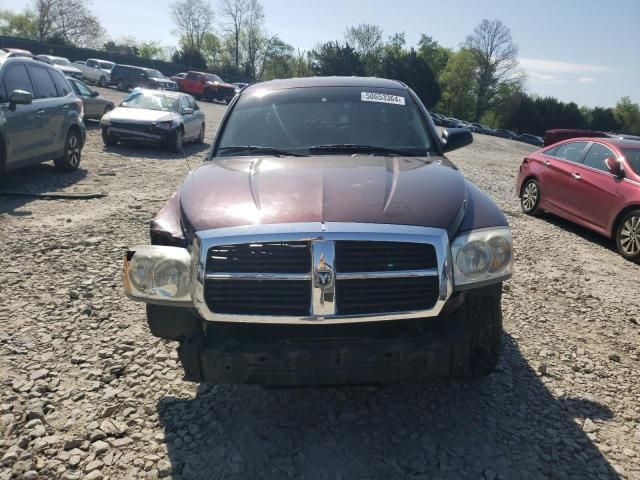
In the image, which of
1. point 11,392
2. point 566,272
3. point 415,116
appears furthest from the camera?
point 566,272

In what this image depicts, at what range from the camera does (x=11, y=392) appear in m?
3.05

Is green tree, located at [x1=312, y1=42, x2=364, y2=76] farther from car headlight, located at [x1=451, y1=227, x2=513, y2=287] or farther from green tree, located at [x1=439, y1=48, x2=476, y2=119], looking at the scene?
car headlight, located at [x1=451, y1=227, x2=513, y2=287]

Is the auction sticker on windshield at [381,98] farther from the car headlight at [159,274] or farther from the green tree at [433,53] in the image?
the green tree at [433,53]

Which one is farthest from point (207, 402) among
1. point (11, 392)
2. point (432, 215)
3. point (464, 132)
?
point (464, 132)

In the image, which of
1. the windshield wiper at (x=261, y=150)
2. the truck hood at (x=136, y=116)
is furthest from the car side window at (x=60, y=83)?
the windshield wiper at (x=261, y=150)

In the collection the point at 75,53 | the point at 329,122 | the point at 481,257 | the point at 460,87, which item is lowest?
the point at 481,257

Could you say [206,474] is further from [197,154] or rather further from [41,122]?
[197,154]

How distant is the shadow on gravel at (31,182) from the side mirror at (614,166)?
794 centimetres

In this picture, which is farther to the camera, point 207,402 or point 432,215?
point 207,402

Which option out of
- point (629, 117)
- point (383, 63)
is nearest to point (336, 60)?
point (383, 63)

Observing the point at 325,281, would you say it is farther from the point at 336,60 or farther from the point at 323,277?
the point at 336,60

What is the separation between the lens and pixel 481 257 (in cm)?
255

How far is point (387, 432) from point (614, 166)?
240 inches

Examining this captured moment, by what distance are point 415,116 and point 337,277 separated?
2.18 meters
